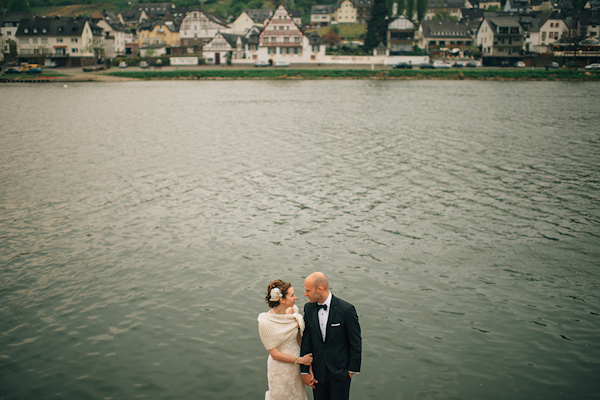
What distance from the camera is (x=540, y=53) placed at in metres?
140

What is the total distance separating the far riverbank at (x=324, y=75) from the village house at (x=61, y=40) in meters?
22.1

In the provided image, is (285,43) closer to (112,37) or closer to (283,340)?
(112,37)

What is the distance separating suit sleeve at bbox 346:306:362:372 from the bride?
68 centimetres

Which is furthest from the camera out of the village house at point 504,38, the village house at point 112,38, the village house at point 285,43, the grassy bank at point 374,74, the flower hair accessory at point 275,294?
the village house at point 112,38

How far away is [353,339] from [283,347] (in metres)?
1.12

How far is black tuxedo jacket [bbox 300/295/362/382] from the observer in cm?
805

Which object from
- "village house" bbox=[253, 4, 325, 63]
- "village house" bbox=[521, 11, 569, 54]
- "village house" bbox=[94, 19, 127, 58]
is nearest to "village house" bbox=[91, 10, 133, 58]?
"village house" bbox=[94, 19, 127, 58]

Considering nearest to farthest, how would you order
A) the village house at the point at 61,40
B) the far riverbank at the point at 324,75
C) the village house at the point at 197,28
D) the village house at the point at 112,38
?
the far riverbank at the point at 324,75, the village house at the point at 61,40, the village house at the point at 112,38, the village house at the point at 197,28

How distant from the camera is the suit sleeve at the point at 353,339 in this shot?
8039 millimetres

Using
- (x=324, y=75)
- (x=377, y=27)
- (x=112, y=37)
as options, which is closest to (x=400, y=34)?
(x=377, y=27)

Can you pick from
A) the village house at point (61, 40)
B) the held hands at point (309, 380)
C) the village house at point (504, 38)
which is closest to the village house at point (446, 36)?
the village house at point (504, 38)

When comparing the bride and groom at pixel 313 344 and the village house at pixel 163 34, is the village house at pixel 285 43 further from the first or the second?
the bride and groom at pixel 313 344

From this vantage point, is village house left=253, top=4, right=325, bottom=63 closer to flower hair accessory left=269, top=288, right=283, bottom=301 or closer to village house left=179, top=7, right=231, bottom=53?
village house left=179, top=7, right=231, bottom=53

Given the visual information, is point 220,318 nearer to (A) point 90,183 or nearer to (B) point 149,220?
(B) point 149,220
